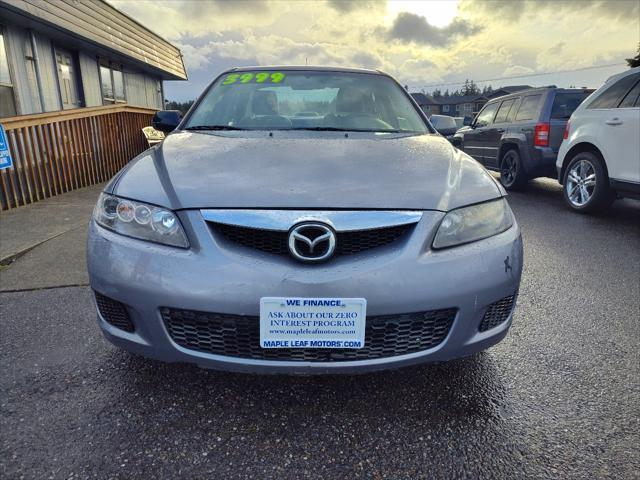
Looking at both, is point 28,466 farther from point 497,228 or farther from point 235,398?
point 497,228

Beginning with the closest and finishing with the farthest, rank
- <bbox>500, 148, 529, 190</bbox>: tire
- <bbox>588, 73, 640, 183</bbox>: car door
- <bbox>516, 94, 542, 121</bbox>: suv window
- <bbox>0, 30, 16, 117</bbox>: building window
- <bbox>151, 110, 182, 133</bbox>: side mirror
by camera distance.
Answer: <bbox>151, 110, 182, 133</bbox>: side mirror → <bbox>588, 73, 640, 183</bbox>: car door → <bbox>516, 94, 542, 121</bbox>: suv window → <bbox>500, 148, 529, 190</bbox>: tire → <bbox>0, 30, 16, 117</bbox>: building window

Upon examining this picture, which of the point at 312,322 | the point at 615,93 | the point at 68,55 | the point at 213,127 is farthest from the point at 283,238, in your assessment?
the point at 68,55

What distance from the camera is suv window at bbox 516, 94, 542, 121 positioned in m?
6.57

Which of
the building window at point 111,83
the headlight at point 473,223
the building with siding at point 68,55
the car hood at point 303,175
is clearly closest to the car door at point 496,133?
the car hood at point 303,175

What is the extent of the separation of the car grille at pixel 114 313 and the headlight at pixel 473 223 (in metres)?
1.17

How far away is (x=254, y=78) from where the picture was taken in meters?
3.01

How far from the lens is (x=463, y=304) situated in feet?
5.00

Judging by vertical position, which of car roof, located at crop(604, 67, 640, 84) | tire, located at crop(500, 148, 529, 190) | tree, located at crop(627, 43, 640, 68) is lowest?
tire, located at crop(500, 148, 529, 190)

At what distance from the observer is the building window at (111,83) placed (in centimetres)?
1254

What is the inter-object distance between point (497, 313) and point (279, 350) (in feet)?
2.86

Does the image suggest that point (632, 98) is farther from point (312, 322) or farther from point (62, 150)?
point (62, 150)

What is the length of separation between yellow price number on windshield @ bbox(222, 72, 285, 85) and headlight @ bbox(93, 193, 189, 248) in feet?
5.25

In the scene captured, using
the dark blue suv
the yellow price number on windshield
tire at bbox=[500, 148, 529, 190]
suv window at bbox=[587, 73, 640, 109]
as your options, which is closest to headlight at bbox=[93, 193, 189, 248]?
the yellow price number on windshield

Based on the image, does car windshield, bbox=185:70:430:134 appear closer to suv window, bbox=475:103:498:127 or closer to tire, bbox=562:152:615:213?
tire, bbox=562:152:615:213
